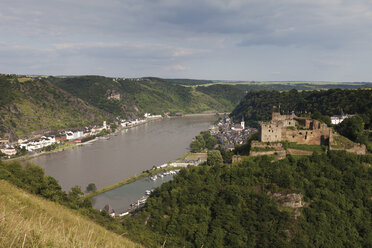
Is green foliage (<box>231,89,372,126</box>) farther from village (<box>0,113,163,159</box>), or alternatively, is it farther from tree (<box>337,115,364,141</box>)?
village (<box>0,113,163,159</box>)

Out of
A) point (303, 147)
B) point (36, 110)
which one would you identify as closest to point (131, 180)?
→ point (303, 147)

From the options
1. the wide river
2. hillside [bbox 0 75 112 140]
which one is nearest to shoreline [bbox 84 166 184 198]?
the wide river

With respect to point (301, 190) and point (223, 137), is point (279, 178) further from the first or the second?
point (223, 137)

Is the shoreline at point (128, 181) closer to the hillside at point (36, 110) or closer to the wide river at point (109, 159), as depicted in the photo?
the wide river at point (109, 159)

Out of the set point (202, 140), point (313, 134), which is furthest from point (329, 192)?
point (202, 140)

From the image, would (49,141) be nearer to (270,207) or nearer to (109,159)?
(109,159)

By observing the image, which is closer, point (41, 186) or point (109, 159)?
point (41, 186)
